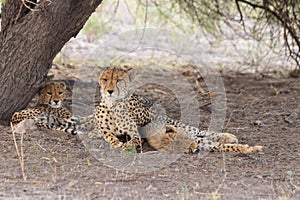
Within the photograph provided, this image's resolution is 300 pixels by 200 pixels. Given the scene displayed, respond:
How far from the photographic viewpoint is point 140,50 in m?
10.3

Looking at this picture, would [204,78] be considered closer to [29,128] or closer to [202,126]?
[202,126]

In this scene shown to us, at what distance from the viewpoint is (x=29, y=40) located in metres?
5.12

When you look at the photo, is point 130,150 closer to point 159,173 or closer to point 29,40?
point 159,173

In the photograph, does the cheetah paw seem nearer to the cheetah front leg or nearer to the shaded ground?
the shaded ground

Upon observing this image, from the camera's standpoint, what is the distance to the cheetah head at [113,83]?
16.1ft

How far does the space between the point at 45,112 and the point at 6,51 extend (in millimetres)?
673

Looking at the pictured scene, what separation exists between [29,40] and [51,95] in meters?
0.74

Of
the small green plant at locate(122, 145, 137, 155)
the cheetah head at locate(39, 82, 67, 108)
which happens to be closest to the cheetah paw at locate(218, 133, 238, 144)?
the small green plant at locate(122, 145, 137, 155)

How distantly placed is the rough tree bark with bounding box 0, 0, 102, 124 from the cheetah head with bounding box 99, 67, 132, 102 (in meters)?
0.57

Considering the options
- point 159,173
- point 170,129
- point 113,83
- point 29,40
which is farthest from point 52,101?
point 159,173

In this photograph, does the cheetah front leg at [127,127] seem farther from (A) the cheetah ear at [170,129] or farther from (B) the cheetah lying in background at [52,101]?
(B) the cheetah lying in background at [52,101]

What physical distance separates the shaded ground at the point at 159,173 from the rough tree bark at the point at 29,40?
331 millimetres

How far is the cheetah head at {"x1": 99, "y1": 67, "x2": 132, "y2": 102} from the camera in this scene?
193 inches

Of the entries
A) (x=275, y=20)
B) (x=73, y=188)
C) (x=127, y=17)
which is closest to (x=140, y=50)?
(x=127, y=17)
